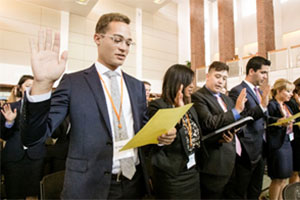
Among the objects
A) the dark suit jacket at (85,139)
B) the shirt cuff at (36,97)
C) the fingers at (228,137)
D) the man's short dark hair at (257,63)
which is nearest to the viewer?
the shirt cuff at (36,97)

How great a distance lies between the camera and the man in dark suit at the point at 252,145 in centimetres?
200

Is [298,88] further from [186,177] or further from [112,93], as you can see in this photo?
[112,93]

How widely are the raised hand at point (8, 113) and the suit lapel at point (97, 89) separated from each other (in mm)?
1296

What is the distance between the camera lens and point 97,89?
3.39ft

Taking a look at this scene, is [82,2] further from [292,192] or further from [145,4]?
[292,192]

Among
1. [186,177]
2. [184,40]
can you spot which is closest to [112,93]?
[186,177]

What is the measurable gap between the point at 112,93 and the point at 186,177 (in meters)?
0.89

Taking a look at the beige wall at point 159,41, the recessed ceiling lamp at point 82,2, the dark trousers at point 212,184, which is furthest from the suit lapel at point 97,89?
the beige wall at point 159,41

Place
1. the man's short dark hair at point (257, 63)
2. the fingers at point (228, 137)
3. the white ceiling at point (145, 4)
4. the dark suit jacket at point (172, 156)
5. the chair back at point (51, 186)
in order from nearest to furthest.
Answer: the chair back at point (51, 186) < the dark suit jacket at point (172, 156) < the fingers at point (228, 137) < the man's short dark hair at point (257, 63) < the white ceiling at point (145, 4)

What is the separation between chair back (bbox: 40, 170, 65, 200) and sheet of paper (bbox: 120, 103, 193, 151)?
0.72 m

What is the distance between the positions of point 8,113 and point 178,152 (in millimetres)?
1638

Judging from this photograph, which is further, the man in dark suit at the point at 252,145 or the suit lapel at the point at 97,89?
the man in dark suit at the point at 252,145

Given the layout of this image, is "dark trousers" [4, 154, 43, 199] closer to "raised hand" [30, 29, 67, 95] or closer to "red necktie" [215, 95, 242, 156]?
"raised hand" [30, 29, 67, 95]

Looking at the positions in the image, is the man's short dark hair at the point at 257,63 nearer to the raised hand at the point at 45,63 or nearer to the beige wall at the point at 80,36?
the raised hand at the point at 45,63
